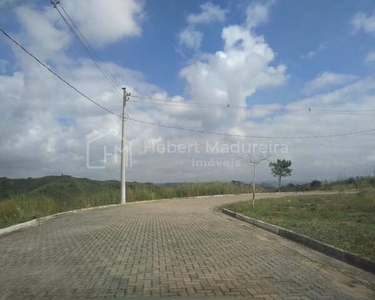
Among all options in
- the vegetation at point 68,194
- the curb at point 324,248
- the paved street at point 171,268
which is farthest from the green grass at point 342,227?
the vegetation at point 68,194

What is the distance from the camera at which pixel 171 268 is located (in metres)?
7.07

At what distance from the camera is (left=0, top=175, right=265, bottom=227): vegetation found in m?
16.7

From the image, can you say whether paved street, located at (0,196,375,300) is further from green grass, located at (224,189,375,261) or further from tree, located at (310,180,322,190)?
tree, located at (310,180,322,190)

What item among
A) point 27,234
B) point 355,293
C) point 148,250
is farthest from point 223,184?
point 355,293

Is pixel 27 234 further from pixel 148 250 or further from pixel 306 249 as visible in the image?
pixel 306 249

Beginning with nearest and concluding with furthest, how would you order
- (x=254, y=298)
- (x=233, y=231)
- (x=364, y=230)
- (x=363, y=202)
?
(x=254, y=298) → (x=364, y=230) → (x=233, y=231) → (x=363, y=202)

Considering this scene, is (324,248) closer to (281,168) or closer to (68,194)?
(68,194)

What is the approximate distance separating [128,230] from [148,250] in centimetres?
372

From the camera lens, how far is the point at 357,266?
7383 millimetres

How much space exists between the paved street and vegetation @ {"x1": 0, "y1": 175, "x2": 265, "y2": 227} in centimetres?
545

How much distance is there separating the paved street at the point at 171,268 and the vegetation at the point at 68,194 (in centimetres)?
545

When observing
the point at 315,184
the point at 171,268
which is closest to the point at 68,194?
the point at 171,268

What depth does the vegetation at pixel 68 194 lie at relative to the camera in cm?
1670

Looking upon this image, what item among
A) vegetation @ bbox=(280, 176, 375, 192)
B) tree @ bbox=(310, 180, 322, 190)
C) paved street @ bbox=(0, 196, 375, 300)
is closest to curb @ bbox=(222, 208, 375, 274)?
paved street @ bbox=(0, 196, 375, 300)
